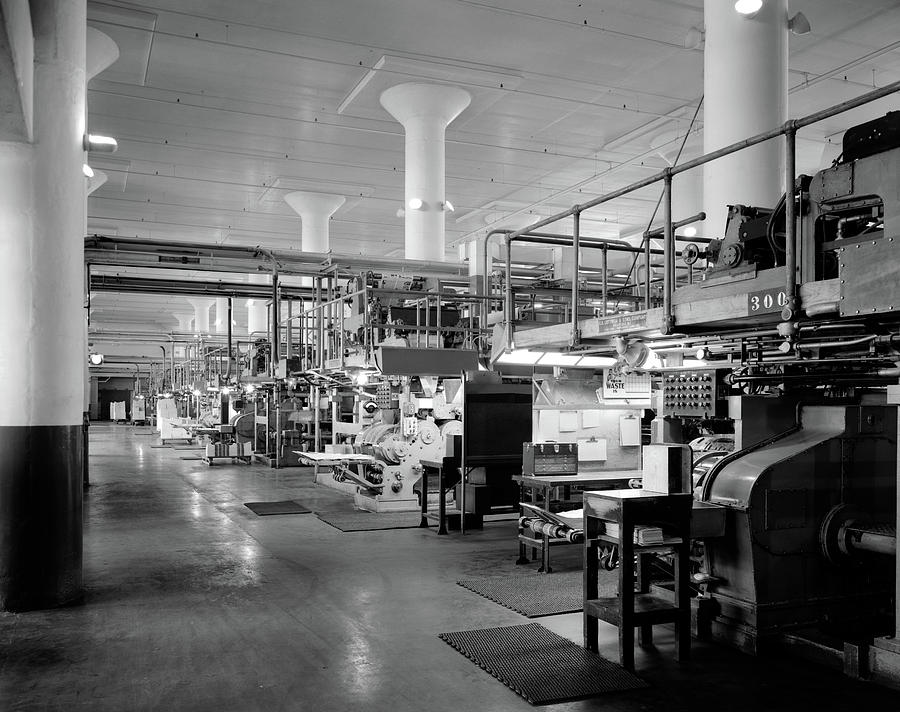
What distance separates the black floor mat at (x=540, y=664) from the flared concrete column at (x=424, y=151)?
10304 mm

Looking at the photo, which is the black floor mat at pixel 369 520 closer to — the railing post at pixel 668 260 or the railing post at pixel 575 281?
the railing post at pixel 575 281

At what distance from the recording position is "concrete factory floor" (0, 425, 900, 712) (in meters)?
5.02

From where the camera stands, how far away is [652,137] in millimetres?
17219

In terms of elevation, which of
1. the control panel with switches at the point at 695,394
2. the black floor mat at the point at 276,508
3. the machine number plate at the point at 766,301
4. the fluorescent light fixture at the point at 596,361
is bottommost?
the black floor mat at the point at 276,508

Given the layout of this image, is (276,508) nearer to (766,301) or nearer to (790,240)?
(766,301)

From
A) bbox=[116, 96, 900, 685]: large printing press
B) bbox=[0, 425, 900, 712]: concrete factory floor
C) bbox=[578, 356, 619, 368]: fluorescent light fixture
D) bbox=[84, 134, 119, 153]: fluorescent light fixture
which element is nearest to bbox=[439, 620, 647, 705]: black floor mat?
bbox=[0, 425, 900, 712]: concrete factory floor

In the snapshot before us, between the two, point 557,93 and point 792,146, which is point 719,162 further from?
point 557,93

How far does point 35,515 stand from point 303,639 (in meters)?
2.61

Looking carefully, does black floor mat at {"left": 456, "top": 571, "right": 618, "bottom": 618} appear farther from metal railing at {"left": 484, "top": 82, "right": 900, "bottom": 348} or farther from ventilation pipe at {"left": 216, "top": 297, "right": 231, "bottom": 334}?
ventilation pipe at {"left": 216, "top": 297, "right": 231, "bottom": 334}

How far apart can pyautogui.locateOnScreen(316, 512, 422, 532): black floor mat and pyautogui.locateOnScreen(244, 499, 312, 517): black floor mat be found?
0.55 meters

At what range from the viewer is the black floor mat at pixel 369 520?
11242 mm

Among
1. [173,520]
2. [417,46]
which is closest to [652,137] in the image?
[417,46]

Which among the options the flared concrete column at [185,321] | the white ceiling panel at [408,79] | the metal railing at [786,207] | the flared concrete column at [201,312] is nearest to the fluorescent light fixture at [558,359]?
the metal railing at [786,207]

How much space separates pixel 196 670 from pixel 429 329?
6388 millimetres
